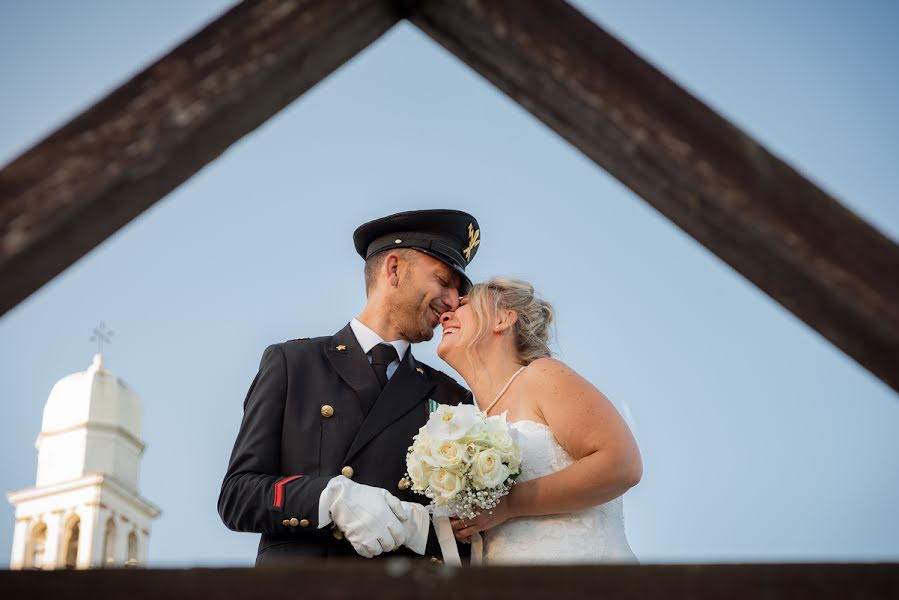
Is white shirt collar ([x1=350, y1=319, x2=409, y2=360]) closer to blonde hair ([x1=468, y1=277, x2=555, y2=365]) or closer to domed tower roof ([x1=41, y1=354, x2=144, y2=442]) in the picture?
blonde hair ([x1=468, y1=277, x2=555, y2=365])

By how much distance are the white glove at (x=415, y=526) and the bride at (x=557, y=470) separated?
15cm

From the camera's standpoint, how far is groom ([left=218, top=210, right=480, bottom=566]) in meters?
4.21

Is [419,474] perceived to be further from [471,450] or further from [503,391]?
[503,391]

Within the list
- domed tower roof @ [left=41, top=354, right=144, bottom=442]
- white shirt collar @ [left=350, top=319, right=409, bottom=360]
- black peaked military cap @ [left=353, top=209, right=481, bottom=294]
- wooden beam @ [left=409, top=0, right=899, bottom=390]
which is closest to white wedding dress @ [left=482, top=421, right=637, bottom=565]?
white shirt collar @ [left=350, top=319, right=409, bottom=360]

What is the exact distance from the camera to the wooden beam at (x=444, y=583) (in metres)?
1.57

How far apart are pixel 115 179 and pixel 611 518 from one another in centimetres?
341

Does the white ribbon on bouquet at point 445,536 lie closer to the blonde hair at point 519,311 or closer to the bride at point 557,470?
the bride at point 557,470

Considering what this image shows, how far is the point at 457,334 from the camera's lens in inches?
208

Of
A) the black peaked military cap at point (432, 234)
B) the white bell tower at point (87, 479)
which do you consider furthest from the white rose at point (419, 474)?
the white bell tower at point (87, 479)

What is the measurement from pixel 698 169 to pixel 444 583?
695 millimetres

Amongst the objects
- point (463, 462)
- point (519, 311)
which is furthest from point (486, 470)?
point (519, 311)

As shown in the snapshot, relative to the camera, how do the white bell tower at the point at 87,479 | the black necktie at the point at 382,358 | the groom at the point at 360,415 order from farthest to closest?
the white bell tower at the point at 87,479 → the black necktie at the point at 382,358 → the groom at the point at 360,415

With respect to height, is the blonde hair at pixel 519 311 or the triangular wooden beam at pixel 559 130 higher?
the blonde hair at pixel 519 311

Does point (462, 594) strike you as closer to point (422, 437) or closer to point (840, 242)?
point (840, 242)
